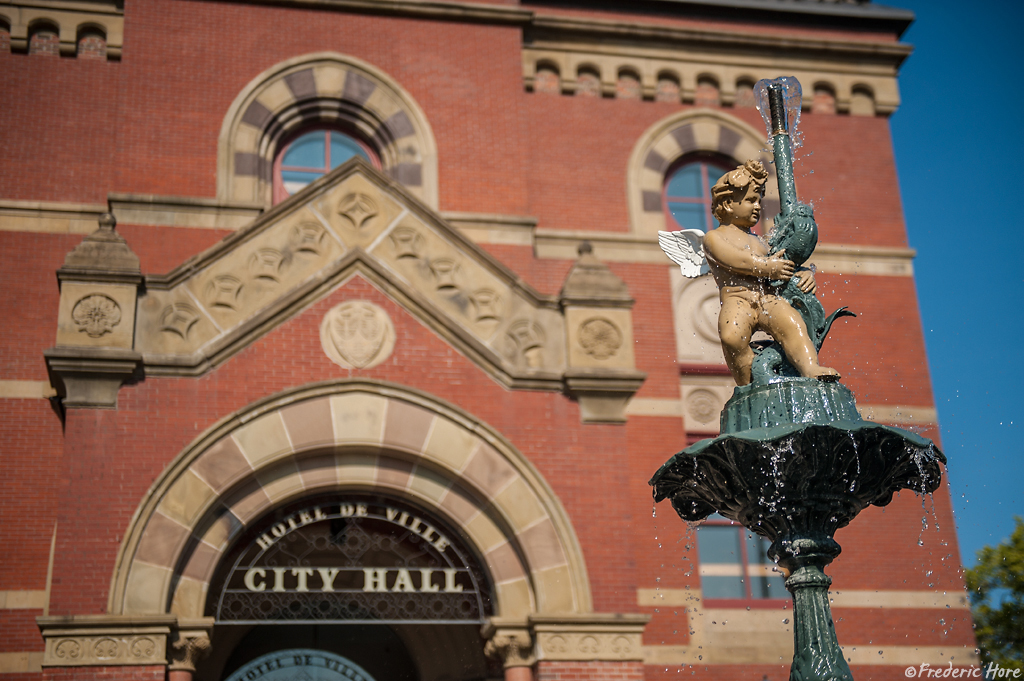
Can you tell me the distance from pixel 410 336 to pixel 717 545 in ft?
21.0

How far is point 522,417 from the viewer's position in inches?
463

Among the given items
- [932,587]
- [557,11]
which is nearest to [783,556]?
[932,587]

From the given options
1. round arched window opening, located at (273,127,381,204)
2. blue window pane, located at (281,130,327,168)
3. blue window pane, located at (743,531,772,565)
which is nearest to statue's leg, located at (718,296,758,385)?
blue window pane, located at (743,531,772,565)

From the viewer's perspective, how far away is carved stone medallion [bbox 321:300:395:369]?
11.6 meters

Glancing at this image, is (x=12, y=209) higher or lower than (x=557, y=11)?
lower

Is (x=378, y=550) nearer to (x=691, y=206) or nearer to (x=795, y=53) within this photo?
(x=691, y=206)

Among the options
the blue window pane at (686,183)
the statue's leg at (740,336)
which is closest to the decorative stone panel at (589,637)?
the statue's leg at (740,336)

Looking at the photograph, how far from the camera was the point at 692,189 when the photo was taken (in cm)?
1802

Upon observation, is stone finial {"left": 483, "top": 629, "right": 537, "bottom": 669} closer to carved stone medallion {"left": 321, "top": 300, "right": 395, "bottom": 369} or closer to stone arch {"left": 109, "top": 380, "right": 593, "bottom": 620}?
stone arch {"left": 109, "top": 380, "right": 593, "bottom": 620}

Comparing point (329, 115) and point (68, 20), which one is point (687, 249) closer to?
point (329, 115)

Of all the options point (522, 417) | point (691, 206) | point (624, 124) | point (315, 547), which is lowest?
point (315, 547)

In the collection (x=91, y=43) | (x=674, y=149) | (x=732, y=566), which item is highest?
(x=91, y=43)

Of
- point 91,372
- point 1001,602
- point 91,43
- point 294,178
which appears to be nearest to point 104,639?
point 91,372

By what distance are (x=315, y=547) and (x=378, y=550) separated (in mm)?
1130
